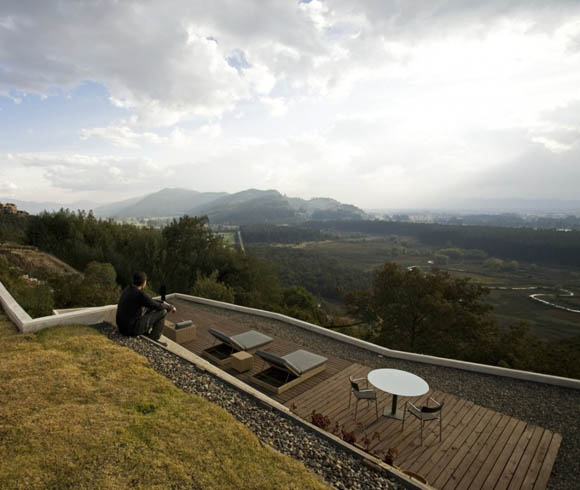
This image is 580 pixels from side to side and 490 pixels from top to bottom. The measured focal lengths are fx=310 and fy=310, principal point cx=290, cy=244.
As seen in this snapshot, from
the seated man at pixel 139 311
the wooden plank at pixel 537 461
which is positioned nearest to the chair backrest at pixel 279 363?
the seated man at pixel 139 311

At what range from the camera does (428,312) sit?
16031 mm

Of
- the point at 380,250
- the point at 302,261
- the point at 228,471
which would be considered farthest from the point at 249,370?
the point at 380,250

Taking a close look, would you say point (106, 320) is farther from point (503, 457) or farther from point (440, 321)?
point (440, 321)

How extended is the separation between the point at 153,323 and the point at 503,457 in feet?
23.0

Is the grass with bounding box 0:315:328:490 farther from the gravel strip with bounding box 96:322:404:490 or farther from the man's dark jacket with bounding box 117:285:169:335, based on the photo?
the man's dark jacket with bounding box 117:285:169:335

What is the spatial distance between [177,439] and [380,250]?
435ft

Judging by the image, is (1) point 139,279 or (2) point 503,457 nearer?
(2) point 503,457

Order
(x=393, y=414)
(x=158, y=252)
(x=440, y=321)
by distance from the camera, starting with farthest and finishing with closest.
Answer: (x=158, y=252) → (x=440, y=321) → (x=393, y=414)

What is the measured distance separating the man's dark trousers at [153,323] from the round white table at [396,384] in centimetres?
464

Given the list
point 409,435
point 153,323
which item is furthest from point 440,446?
point 153,323

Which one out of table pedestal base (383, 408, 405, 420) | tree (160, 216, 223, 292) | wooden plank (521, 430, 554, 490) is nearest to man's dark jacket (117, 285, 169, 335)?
table pedestal base (383, 408, 405, 420)

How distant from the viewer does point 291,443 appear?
13.4 ft

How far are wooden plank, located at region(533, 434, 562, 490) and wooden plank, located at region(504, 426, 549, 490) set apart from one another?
0.16m

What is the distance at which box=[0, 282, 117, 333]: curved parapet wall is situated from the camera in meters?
6.73
